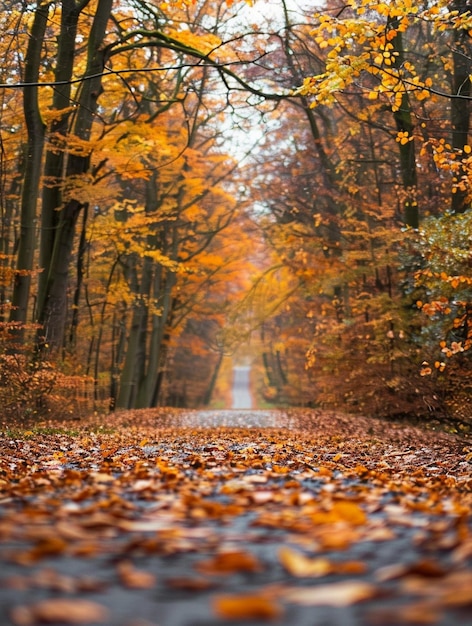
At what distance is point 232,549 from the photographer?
2645 millimetres

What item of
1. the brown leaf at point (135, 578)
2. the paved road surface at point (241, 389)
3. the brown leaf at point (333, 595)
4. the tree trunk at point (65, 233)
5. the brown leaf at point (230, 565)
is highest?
the tree trunk at point (65, 233)

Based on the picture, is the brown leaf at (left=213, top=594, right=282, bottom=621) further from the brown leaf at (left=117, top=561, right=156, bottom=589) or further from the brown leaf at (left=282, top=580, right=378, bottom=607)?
the brown leaf at (left=117, top=561, right=156, bottom=589)

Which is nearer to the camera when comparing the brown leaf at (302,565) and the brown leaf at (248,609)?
the brown leaf at (248,609)

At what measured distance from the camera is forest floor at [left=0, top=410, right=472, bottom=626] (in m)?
1.97

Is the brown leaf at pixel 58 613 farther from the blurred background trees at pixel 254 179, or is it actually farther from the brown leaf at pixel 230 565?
the blurred background trees at pixel 254 179

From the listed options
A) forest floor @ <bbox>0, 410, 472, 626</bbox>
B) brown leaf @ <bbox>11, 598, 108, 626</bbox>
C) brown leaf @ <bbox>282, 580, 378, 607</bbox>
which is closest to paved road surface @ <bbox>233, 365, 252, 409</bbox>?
forest floor @ <bbox>0, 410, 472, 626</bbox>

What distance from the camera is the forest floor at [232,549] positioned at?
6.46 ft

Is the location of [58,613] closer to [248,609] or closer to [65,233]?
[248,609]

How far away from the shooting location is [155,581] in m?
2.29

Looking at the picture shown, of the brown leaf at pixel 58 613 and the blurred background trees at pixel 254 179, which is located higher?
the blurred background trees at pixel 254 179

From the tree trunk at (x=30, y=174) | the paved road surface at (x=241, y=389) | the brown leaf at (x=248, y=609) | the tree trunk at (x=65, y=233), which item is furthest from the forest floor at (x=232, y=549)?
the paved road surface at (x=241, y=389)

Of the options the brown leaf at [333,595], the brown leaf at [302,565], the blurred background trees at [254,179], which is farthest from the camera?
the blurred background trees at [254,179]

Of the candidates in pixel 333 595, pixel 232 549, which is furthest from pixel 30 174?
pixel 333 595

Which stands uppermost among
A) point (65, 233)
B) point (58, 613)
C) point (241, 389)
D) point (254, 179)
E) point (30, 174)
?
point (254, 179)
